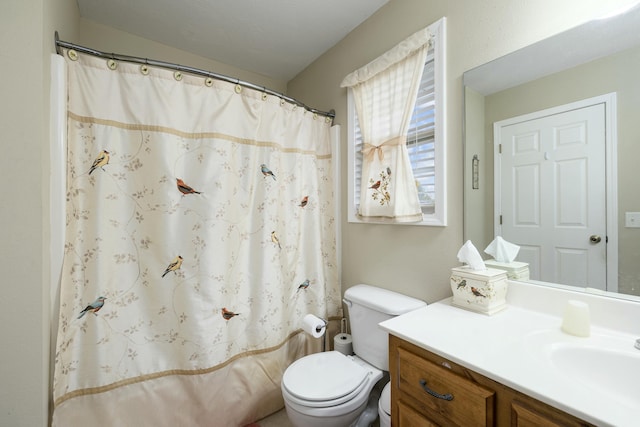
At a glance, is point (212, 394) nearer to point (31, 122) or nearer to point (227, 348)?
point (227, 348)

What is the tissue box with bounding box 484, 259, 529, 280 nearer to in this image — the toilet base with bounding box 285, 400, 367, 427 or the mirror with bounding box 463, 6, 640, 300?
the mirror with bounding box 463, 6, 640, 300

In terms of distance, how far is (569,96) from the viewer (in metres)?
1.00

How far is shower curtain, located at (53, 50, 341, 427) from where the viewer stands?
1206 millimetres

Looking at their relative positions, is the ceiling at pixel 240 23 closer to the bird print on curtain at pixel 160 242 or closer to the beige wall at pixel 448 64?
the beige wall at pixel 448 64

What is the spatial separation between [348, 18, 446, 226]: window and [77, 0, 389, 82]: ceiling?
55cm

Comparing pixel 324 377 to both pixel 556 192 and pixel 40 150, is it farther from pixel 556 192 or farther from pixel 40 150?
pixel 40 150

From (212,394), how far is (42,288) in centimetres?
96

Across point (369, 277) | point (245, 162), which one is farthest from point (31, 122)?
point (369, 277)

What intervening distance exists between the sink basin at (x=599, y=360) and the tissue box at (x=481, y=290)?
0.68ft

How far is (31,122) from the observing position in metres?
0.95

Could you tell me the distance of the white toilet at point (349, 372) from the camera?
1.18 m

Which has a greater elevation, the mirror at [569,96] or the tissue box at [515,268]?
the mirror at [569,96]

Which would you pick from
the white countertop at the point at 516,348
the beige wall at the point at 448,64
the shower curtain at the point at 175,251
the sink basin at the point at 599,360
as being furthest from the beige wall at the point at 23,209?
the sink basin at the point at 599,360

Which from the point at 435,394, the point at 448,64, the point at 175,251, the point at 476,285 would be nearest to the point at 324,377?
the point at 435,394
